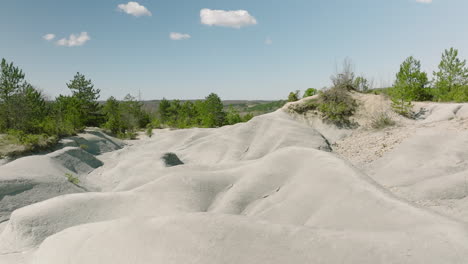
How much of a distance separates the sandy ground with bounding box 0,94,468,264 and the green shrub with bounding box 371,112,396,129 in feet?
1.45

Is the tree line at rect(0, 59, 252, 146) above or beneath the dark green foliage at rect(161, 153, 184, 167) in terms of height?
above

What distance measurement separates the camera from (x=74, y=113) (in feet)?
93.7

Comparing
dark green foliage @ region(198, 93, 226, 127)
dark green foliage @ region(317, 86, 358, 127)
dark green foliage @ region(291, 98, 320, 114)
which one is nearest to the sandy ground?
dark green foliage @ region(317, 86, 358, 127)

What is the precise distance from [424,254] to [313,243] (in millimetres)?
1342

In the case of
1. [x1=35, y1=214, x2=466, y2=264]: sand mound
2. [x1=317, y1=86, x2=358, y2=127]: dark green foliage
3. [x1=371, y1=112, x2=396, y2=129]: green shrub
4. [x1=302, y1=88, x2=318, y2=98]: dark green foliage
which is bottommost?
[x1=35, y1=214, x2=466, y2=264]: sand mound

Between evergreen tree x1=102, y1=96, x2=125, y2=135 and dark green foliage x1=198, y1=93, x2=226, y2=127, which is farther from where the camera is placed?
dark green foliage x1=198, y1=93, x2=226, y2=127

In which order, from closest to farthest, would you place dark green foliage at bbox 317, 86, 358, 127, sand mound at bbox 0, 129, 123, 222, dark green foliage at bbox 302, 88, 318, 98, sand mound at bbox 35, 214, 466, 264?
sand mound at bbox 35, 214, 466, 264 < sand mound at bbox 0, 129, 123, 222 < dark green foliage at bbox 317, 86, 358, 127 < dark green foliage at bbox 302, 88, 318, 98

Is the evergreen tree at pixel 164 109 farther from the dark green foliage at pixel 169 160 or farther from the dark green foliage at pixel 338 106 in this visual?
the dark green foliage at pixel 338 106

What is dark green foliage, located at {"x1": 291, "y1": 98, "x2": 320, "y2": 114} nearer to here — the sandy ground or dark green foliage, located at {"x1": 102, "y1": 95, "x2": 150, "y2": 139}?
the sandy ground

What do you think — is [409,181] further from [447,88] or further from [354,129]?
[447,88]

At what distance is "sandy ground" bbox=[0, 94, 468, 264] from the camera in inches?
144

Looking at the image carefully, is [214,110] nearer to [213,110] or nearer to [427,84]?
[213,110]

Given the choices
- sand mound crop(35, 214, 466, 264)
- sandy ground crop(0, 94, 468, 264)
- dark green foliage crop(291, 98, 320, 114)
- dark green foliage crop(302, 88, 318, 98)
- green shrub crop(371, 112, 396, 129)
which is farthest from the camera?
dark green foliage crop(302, 88, 318, 98)

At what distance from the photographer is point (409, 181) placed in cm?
824
